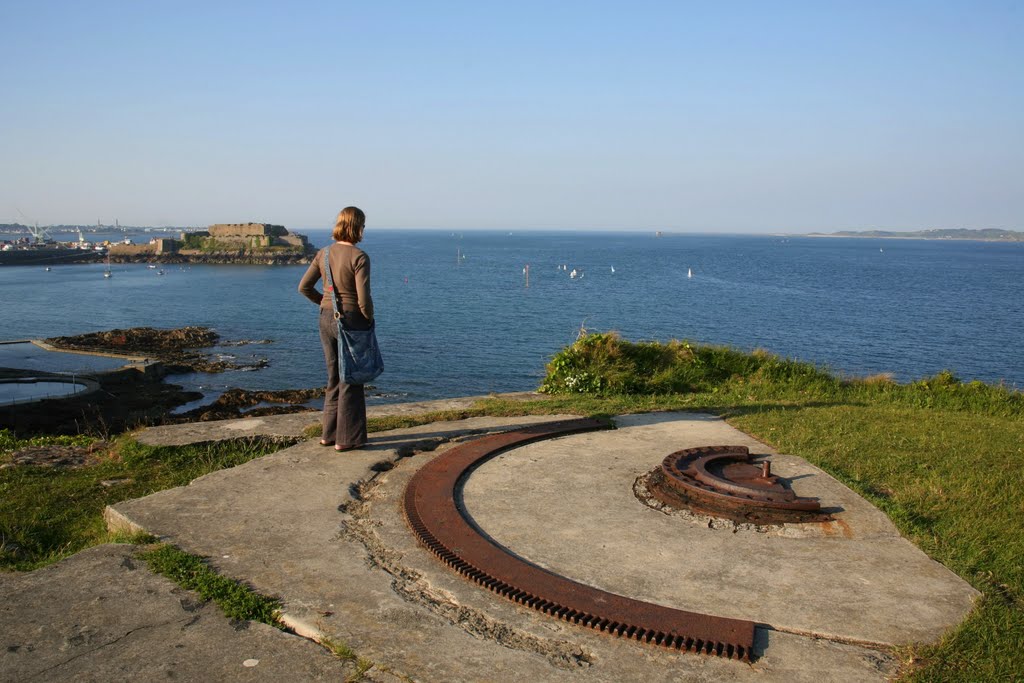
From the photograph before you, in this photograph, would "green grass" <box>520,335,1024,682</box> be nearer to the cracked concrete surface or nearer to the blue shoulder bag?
the blue shoulder bag

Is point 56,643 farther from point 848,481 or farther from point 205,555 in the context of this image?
point 848,481

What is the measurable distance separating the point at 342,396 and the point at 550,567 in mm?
2428

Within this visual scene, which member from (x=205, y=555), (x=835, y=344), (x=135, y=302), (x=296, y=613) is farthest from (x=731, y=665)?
(x=135, y=302)

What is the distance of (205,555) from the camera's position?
382 cm

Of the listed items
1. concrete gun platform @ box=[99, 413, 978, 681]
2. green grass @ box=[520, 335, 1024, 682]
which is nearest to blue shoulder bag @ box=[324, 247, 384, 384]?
concrete gun platform @ box=[99, 413, 978, 681]

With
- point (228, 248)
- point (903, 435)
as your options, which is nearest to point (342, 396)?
point (903, 435)

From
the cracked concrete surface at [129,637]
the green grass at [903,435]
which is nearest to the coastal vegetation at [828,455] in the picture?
the green grass at [903,435]

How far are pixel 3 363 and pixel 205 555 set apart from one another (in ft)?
101

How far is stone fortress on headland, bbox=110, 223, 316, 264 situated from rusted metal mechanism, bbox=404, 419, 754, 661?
103 meters

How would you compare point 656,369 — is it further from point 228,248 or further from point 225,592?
point 228,248

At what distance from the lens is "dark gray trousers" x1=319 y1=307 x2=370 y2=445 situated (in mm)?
5641

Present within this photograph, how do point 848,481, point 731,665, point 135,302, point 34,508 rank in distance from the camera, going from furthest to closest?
point 135,302 < point 848,481 < point 34,508 < point 731,665

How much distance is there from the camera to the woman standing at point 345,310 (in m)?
5.52

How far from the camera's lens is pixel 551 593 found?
3453 millimetres
